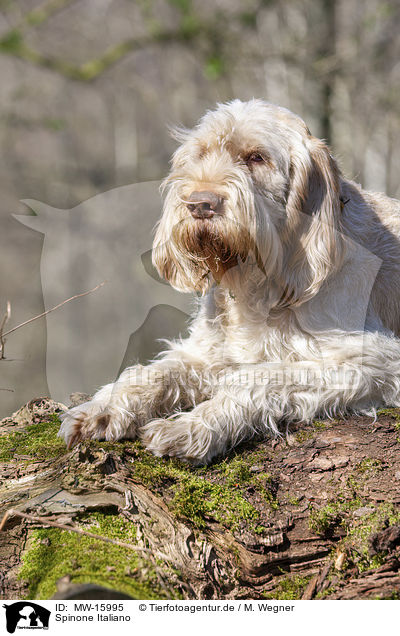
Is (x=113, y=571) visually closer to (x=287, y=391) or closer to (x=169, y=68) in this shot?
(x=287, y=391)

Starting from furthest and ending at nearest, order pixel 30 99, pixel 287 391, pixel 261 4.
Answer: pixel 30 99 → pixel 261 4 → pixel 287 391

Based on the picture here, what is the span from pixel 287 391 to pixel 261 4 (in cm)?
967

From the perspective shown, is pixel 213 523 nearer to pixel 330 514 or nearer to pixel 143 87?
pixel 330 514

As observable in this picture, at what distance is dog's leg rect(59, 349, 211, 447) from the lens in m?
2.88

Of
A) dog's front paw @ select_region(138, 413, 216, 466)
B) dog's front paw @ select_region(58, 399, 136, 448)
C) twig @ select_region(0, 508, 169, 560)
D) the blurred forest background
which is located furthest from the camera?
the blurred forest background

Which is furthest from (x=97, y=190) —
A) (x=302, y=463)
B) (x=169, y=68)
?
(x=302, y=463)

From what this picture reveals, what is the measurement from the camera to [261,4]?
10.5m

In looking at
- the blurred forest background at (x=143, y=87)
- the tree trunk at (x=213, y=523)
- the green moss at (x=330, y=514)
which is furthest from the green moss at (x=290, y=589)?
the blurred forest background at (x=143, y=87)

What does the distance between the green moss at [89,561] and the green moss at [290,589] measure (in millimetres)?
457

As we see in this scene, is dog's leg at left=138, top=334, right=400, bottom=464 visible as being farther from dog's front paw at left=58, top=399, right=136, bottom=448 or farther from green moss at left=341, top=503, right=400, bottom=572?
green moss at left=341, top=503, right=400, bottom=572
